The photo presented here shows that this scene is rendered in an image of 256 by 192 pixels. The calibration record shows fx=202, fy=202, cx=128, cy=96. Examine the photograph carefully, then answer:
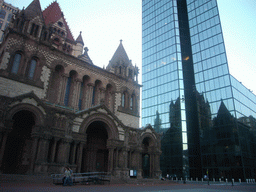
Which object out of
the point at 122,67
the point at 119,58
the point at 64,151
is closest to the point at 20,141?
the point at 64,151

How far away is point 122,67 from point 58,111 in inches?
Answer: 681

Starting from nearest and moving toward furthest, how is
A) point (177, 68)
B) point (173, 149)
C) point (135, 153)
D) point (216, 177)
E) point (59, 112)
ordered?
1. point (59, 112)
2. point (135, 153)
3. point (216, 177)
4. point (173, 149)
5. point (177, 68)

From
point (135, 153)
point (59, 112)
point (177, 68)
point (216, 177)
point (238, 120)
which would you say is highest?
point (177, 68)

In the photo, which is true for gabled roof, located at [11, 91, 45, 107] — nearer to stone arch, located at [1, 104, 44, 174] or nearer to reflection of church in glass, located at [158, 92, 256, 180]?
stone arch, located at [1, 104, 44, 174]

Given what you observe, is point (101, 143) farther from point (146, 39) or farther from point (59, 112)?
point (146, 39)

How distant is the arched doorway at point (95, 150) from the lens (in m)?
26.9

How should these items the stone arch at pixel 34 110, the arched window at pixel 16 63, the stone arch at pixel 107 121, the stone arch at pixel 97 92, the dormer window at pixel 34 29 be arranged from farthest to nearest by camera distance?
the stone arch at pixel 97 92, the dormer window at pixel 34 29, the stone arch at pixel 107 121, the arched window at pixel 16 63, the stone arch at pixel 34 110

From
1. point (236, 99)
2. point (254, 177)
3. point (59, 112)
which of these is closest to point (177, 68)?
A: point (236, 99)

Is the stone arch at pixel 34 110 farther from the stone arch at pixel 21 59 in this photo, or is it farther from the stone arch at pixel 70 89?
the stone arch at pixel 70 89

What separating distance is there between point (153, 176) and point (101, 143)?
9.14 metres

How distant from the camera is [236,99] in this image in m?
46.0

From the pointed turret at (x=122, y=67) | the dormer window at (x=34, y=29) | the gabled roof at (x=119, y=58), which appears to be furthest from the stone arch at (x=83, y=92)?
the dormer window at (x=34, y=29)

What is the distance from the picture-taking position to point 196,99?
51.8 m

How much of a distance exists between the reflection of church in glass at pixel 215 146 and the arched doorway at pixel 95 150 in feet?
82.3
